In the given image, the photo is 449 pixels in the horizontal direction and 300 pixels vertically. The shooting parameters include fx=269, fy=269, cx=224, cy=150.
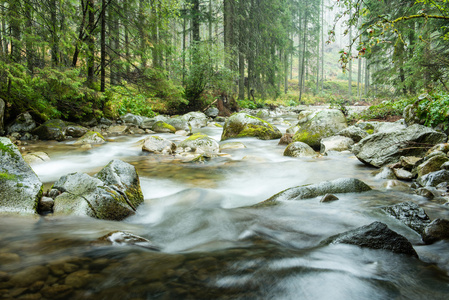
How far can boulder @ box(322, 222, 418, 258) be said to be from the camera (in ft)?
7.18

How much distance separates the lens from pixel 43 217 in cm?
283

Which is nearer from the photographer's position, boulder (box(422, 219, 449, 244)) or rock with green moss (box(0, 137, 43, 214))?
boulder (box(422, 219, 449, 244))

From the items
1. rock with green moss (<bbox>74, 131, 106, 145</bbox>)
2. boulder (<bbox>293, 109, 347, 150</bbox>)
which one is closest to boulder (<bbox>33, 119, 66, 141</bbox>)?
rock with green moss (<bbox>74, 131, 106, 145</bbox>)

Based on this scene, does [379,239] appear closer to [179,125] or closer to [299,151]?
[299,151]

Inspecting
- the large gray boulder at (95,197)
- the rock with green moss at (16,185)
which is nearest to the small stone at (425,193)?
the large gray boulder at (95,197)

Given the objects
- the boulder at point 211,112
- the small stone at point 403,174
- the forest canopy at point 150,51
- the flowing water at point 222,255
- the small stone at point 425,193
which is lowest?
the flowing water at point 222,255

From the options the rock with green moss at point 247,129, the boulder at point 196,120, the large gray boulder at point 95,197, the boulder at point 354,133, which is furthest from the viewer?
the boulder at point 196,120

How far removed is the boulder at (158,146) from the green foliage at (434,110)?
6.21 metres

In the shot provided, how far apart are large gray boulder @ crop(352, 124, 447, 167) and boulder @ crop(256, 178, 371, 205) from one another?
71.6 inches

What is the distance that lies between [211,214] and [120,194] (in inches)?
46.2

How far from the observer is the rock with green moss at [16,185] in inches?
111

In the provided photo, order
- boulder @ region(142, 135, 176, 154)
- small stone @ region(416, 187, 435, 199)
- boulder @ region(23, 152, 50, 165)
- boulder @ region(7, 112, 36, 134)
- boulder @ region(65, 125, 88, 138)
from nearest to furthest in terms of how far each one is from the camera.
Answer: small stone @ region(416, 187, 435, 199)
boulder @ region(23, 152, 50, 165)
boulder @ region(142, 135, 176, 154)
boulder @ region(7, 112, 36, 134)
boulder @ region(65, 125, 88, 138)

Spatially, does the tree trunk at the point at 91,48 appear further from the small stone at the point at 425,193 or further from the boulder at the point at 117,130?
the small stone at the point at 425,193

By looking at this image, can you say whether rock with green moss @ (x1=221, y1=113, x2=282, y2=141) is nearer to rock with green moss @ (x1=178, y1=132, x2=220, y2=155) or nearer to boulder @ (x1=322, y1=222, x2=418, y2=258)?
rock with green moss @ (x1=178, y1=132, x2=220, y2=155)
